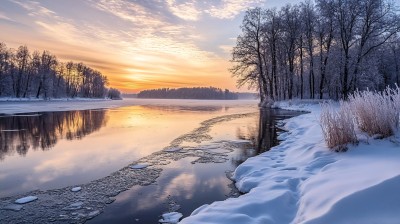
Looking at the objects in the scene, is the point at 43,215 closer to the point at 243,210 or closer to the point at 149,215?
the point at 149,215

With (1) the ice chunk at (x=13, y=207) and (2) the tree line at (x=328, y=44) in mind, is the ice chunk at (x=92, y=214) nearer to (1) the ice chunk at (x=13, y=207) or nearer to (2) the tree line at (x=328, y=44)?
(1) the ice chunk at (x=13, y=207)

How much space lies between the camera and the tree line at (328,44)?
85.5ft

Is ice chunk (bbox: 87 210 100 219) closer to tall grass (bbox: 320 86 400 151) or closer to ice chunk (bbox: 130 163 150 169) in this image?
ice chunk (bbox: 130 163 150 169)

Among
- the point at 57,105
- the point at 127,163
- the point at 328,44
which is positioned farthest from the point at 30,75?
the point at 127,163

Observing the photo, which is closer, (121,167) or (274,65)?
(121,167)

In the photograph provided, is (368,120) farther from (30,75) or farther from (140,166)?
(30,75)

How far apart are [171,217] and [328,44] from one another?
32675mm

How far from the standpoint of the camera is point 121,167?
7117 mm

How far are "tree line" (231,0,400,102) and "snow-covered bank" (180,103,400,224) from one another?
20735 millimetres

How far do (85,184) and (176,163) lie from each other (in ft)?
8.10

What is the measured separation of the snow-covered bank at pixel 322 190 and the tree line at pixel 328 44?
68.0ft

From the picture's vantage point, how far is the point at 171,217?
4137 mm

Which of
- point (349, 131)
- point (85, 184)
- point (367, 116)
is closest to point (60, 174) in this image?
point (85, 184)

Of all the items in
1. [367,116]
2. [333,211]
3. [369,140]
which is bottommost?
[333,211]
